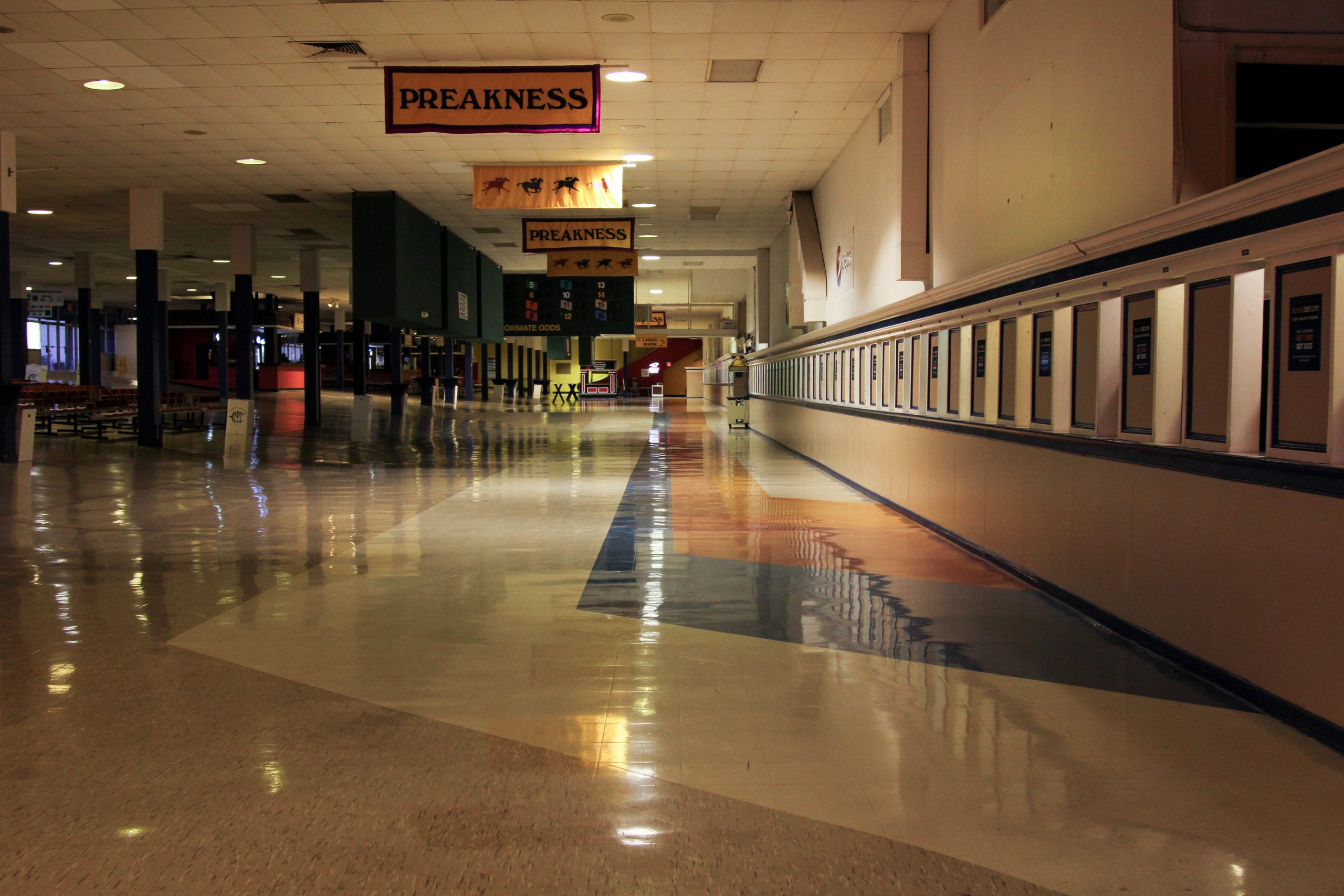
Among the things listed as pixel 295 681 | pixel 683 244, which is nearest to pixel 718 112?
pixel 295 681

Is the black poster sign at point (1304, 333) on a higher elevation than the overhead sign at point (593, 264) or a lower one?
lower

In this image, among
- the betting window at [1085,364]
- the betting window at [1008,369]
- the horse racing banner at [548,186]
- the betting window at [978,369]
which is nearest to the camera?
the betting window at [1085,364]

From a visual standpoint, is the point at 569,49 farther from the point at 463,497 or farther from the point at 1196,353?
the point at 1196,353

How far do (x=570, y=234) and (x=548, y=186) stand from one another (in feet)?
8.87

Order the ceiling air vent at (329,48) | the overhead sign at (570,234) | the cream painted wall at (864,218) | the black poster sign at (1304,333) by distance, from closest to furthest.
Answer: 1. the black poster sign at (1304,333)
2. the ceiling air vent at (329,48)
3. the cream painted wall at (864,218)
4. the overhead sign at (570,234)

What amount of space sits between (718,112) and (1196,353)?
8.10 metres

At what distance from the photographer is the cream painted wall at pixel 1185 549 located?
351cm

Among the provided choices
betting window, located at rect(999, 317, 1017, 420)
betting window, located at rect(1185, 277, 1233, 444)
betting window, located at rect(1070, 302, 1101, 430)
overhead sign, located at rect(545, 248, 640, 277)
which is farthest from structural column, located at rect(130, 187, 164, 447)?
betting window, located at rect(1185, 277, 1233, 444)

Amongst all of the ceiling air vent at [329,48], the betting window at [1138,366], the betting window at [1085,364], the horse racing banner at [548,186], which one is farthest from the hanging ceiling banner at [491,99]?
Result: the betting window at [1138,366]

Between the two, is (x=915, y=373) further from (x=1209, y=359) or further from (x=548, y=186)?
(x=548, y=186)

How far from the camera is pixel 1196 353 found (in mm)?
4484

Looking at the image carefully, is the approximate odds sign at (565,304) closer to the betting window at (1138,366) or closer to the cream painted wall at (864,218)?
the cream painted wall at (864,218)

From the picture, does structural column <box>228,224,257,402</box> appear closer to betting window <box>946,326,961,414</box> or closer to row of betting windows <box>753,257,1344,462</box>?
betting window <box>946,326,961,414</box>

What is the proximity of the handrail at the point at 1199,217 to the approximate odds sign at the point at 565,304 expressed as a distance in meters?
20.8
